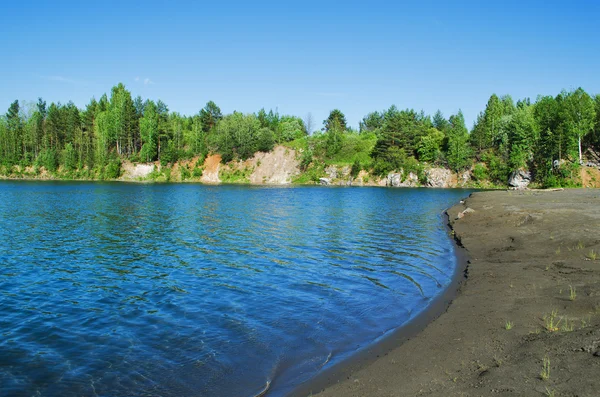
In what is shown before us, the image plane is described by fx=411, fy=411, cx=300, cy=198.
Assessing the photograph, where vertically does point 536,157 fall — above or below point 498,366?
above

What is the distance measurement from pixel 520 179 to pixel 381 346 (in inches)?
4259

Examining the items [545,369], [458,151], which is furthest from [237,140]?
[545,369]

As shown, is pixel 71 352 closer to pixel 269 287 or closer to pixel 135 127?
pixel 269 287

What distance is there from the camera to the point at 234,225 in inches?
1515

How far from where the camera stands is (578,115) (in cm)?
9488

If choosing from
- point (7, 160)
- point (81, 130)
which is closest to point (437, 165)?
point (81, 130)

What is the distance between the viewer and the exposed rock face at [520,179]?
104125 mm

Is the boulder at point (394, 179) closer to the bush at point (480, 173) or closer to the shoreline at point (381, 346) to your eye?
the bush at point (480, 173)

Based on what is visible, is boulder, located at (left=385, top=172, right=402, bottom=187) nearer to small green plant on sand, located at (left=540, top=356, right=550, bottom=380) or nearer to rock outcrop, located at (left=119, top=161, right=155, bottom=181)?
rock outcrop, located at (left=119, top=161, right=155, bottom=181)

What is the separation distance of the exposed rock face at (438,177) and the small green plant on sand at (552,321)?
115138 mm

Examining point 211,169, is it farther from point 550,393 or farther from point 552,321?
point 550,393

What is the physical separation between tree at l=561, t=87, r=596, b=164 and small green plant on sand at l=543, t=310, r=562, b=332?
98188mm

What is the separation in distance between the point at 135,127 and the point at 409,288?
153 m

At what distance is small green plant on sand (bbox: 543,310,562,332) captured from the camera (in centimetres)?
1113
